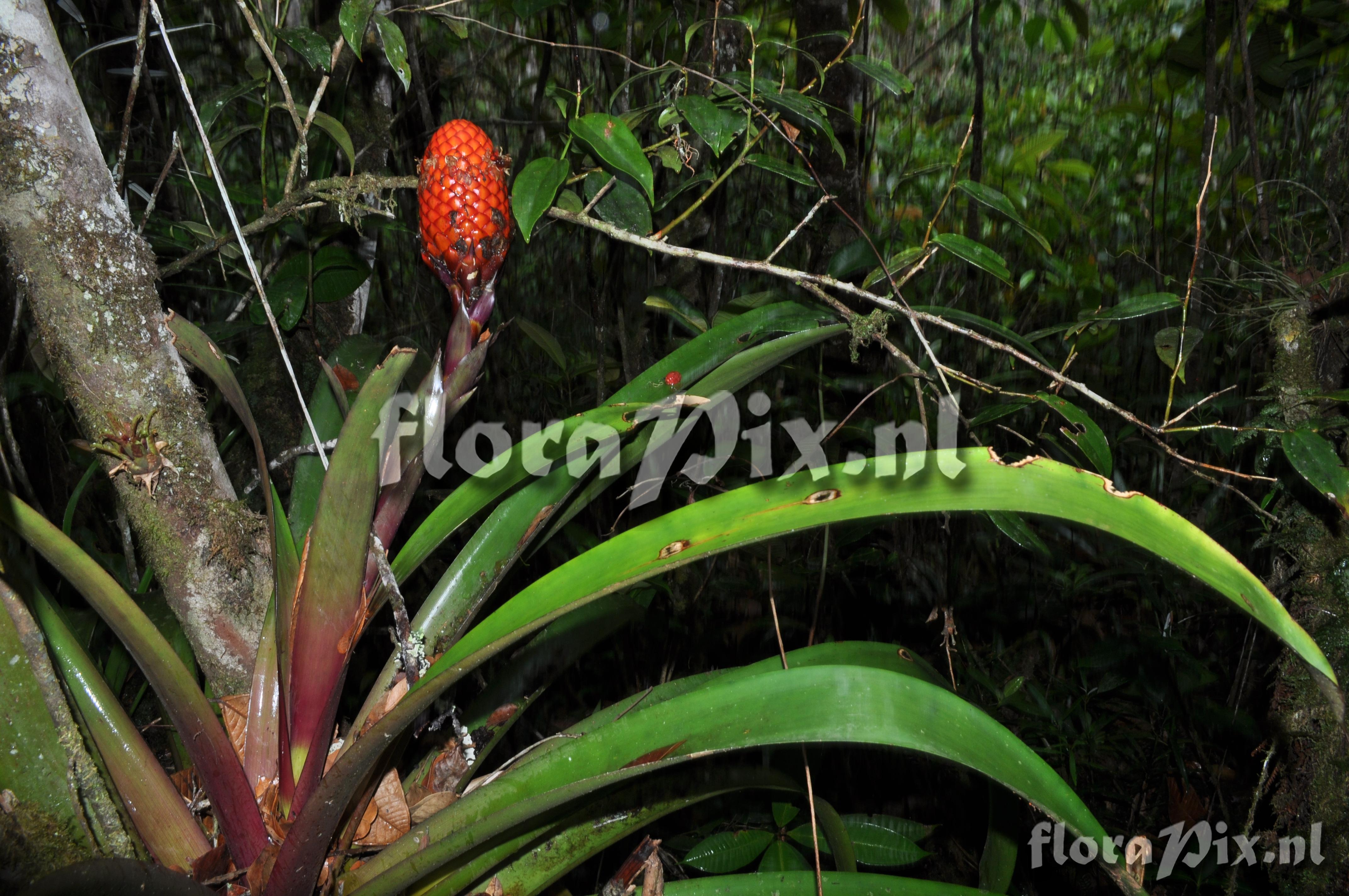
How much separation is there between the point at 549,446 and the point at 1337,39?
5.90 feet

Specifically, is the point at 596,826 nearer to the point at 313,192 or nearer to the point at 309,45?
the point at 313,192

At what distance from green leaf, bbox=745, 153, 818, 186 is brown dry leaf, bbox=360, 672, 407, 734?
571mm

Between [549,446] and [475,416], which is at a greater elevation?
[549,446]

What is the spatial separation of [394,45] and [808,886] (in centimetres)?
87

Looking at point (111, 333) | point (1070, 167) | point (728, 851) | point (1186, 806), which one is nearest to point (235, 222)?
point (111, 333)

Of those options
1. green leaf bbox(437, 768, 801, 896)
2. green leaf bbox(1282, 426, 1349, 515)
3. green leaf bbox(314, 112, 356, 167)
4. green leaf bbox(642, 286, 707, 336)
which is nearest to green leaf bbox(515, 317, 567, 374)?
green leaf bbox(642, 286, 707, 336)

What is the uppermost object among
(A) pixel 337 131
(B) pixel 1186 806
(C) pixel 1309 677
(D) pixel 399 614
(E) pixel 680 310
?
(A) pixel 337 131

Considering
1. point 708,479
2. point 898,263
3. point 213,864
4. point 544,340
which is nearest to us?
point 213,864

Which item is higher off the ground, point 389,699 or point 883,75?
point 883,75

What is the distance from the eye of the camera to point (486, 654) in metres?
0.46

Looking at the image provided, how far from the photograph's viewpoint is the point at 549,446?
58 cm

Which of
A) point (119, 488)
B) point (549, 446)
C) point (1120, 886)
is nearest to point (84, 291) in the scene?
point (119, 488)

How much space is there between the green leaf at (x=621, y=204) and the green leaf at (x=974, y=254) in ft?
0.93

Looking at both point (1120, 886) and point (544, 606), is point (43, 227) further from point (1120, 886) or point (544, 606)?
point (1120, 886)
